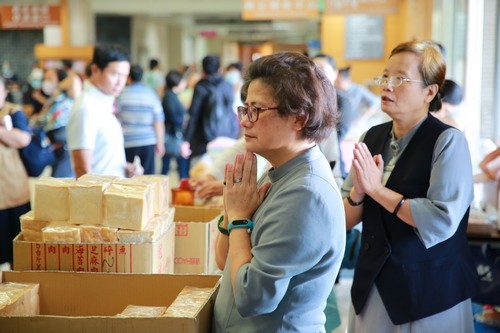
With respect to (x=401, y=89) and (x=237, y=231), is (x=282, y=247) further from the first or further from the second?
(x=401, y=89)

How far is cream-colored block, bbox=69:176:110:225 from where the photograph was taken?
249 cm

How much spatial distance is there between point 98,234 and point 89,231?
32 mm

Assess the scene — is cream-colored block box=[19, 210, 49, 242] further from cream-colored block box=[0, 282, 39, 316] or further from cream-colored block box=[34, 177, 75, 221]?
cream-colored block box=[0, 282, 39, 316]

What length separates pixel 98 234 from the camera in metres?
Result: 2.47

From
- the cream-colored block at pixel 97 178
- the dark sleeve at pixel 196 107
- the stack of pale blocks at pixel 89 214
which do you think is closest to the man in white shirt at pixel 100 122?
the cream-colored block at pixel 97 178

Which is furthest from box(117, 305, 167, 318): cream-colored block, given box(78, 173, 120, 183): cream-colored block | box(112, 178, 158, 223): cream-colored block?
box(78, 173, 120, 183): cream-colored block

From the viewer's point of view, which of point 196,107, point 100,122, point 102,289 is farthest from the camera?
point 196,107

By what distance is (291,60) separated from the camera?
6.26 feet

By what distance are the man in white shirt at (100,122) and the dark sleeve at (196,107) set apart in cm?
378

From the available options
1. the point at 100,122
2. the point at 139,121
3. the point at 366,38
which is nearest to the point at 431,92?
the point at 100,122

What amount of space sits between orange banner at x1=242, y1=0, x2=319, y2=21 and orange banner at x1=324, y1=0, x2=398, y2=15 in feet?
0.94

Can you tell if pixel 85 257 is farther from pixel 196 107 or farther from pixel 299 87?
pixel 196 107

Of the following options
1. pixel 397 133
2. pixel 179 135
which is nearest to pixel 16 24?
pixel 179 135

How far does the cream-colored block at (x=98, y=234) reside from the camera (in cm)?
246
